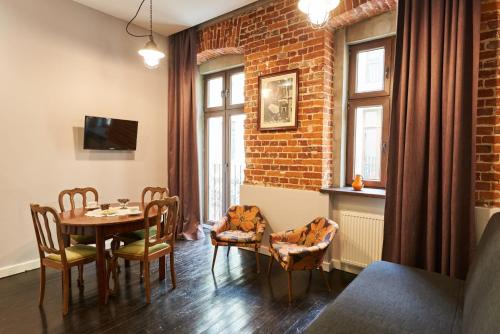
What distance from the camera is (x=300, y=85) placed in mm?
3240

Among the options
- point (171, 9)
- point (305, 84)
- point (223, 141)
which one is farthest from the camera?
point (223, 141)

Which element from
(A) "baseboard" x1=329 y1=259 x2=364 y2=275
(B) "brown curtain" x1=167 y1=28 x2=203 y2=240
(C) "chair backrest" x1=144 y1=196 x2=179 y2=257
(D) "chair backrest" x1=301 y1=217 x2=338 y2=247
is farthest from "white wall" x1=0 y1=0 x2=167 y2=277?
(A) "baseboard" x1=329 y1=259 x2=364 y2=275

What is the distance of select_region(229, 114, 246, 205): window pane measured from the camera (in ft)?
14.4

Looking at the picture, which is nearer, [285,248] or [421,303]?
[421,303]

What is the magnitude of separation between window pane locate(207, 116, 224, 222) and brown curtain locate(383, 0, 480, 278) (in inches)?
106

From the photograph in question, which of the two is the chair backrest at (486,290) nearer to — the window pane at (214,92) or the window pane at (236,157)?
the window pane at (236,157)

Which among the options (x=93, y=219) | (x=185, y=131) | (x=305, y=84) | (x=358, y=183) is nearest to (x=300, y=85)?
(x=305, y=84)

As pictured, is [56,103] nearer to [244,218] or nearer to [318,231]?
[244,218]

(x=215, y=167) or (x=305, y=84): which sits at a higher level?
(x=305, y=84)

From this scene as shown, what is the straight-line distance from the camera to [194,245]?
159 inches

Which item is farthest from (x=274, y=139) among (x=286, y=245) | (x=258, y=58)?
(x=286, y=245)

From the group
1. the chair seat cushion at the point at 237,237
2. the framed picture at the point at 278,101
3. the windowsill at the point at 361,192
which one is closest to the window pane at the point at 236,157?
the framed picture at the point at 278,101

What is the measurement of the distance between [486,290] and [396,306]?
468mm

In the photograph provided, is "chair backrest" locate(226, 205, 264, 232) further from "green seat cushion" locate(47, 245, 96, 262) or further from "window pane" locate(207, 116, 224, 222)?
"green seat cushion" locate(47, 245, 96, 262)
